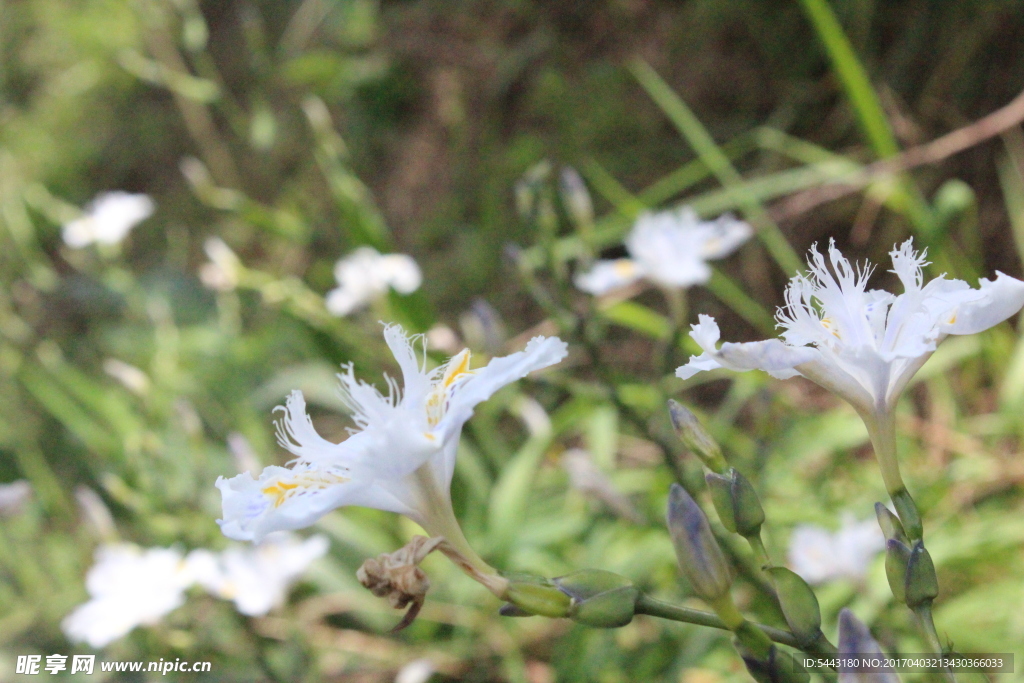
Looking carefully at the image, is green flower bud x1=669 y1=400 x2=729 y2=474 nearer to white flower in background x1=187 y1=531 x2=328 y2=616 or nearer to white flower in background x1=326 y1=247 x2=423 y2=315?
white flower in background x1=187 y1=531 x2=328 y2=616

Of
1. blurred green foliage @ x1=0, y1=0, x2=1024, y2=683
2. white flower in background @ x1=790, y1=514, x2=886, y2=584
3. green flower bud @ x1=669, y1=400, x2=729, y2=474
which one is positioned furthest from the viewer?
blurred green foliage @ x1=0, y1=0, x2=1024, y2=683

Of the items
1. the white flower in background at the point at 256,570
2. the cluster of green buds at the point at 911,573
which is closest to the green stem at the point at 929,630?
the cluster of green buds at the point at 911,573

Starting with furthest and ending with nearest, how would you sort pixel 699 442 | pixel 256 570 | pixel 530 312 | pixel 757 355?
pixel 530 312, pixel 256 570, pixel 699 442, pixel 757 355

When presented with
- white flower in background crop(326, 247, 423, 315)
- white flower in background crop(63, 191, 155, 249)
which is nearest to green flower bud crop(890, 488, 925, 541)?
white flower in background crop(326, 247, 423, 315)

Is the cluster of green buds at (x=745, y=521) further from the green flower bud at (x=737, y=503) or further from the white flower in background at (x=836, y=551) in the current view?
the white flower in background at (x=836, y=551)

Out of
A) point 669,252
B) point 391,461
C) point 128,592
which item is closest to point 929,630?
point 391,461

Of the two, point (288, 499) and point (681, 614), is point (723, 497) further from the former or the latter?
point (288, 499)

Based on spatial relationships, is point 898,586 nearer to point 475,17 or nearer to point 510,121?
point 510,121
